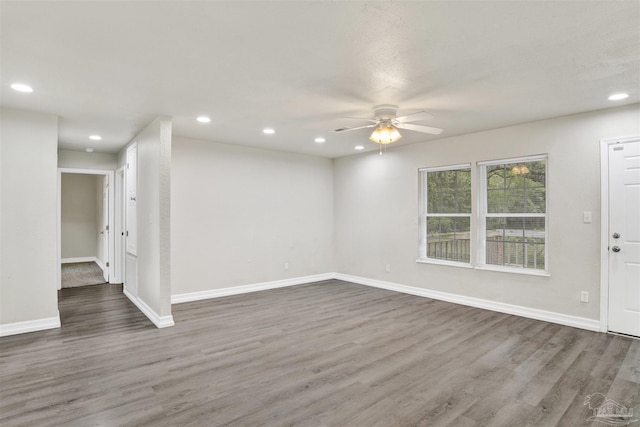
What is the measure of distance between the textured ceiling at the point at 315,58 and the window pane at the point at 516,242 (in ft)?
4.69

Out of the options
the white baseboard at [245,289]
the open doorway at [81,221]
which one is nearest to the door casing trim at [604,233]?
the white baseboard at [245,289]

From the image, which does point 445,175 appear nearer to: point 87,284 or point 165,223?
point 165,223

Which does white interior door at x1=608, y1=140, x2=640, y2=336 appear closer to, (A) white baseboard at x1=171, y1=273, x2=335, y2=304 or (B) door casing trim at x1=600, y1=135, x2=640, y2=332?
(B) door casing trim at x1=600, y1=135, x2=640, y2=332

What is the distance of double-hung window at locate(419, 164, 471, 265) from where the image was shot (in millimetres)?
5309

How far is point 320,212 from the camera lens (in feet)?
23.4

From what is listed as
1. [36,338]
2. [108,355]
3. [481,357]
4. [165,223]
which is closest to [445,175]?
[481,357]

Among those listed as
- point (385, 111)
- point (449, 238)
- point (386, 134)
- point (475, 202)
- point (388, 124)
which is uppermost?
point (385, 111)

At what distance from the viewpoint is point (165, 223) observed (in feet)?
13.6

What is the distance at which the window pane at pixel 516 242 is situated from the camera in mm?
4547

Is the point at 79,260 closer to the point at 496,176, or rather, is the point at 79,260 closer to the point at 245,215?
the point at 245,215

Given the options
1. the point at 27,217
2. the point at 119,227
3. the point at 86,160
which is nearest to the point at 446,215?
the point at 27,217

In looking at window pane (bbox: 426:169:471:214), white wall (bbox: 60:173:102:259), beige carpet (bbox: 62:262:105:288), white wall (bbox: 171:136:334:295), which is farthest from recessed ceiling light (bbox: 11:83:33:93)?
white wall (bbox: 60:173:102:259)

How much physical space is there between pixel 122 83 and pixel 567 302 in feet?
17.8

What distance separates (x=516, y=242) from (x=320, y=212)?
12.0ft
